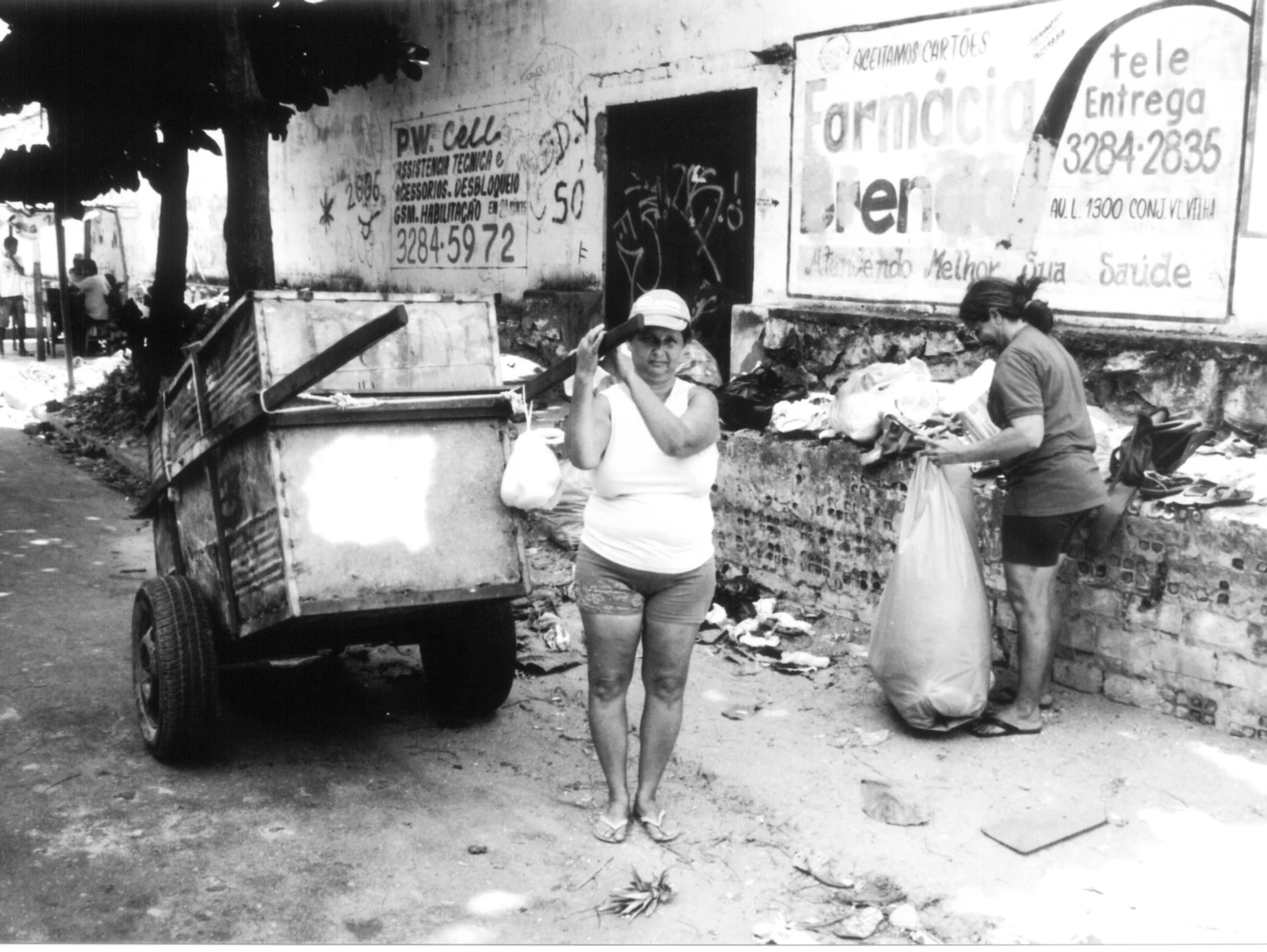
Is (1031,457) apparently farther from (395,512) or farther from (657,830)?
(395,512)

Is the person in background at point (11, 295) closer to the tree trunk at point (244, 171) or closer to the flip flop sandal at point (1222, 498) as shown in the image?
the tree trunk at point (244, 171)

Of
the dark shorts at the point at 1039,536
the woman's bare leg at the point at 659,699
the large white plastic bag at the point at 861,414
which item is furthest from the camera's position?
the large white plastic bag at the point at 861,414

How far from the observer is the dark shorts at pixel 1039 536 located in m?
4.53

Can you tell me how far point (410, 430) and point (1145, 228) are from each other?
3.72 metres

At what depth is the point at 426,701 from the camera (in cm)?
511

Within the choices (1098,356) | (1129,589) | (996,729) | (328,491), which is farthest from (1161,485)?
(328,491)

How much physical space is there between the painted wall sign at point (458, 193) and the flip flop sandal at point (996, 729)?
260 inches

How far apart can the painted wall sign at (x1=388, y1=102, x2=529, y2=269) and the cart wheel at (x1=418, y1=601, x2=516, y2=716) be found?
6.03 metres

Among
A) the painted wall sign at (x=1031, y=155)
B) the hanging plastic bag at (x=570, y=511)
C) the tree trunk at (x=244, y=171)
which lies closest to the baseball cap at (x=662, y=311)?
the painted wall sign at (x=1031, y=155)

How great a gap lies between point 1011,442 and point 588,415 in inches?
64.8

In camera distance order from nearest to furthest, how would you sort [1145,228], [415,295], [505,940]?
[505,940] → [415,295] → [1145,228]

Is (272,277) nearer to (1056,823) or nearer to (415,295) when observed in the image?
(415,295)

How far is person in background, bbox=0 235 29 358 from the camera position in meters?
18.7

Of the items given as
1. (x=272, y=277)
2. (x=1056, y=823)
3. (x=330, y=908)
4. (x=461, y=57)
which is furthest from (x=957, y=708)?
(x=461, y=57)
